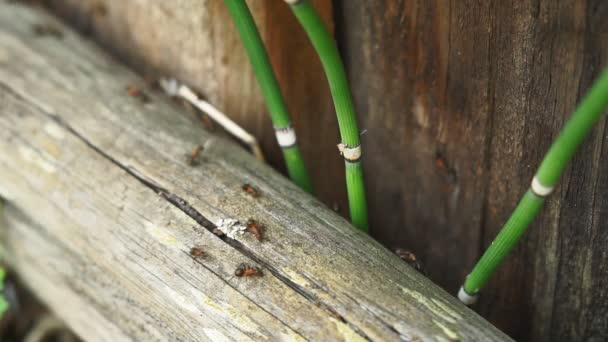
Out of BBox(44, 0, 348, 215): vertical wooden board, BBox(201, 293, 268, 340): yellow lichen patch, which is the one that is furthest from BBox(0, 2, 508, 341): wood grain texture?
BBox(44, 0, 348, 215): vertical wooden board

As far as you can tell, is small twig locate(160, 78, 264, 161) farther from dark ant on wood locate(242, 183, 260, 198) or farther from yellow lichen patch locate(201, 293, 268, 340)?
yellow lichen patch locate(201, 293, 268, 340)

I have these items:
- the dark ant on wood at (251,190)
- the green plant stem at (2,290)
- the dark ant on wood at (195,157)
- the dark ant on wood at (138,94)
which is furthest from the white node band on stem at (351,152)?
the green plant stem at (2,290)

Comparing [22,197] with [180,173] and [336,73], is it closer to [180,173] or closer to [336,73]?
[180,173]

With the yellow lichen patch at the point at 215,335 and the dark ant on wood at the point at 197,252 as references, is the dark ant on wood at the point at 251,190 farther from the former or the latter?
the yellow lichen patch at the point at 215,335

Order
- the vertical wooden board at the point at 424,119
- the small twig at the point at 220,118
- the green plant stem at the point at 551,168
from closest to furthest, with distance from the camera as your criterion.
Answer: the green plant stem at the point at 551,168 → the vertical wooden board at the point at 424,119 → the small twig at the point at 220,118

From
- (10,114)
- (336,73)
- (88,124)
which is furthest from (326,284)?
(10,114)
